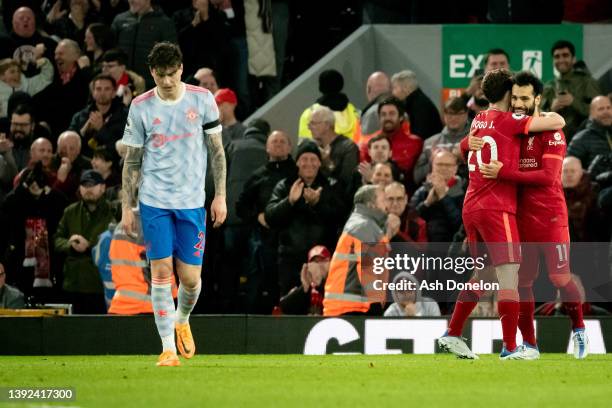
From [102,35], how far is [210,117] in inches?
333

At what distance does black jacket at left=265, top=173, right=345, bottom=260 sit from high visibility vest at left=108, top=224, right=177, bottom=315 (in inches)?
53.4

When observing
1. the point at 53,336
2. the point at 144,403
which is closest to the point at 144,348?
the point at 53,336

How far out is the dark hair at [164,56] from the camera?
10.6m

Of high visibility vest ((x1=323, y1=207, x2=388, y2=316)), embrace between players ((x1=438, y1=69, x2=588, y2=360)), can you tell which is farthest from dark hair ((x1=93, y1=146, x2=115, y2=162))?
embrace between players ((x1=438, y1=69, x2=588, y2=360))

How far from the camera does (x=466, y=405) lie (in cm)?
802

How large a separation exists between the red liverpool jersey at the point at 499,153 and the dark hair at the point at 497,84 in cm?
13

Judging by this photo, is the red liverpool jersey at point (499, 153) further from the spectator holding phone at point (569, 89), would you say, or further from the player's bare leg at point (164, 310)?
the spectator holding phone at point (569, 89)

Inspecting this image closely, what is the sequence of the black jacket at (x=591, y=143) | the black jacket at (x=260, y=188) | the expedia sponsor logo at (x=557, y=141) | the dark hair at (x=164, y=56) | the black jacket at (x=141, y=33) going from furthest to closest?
the black jacket at (x=141, y=33) < the black jacket at (x=260, y=188) < the black jacket at (x=591, y=143) < the expedia sponsor logo at (x=557, y=141) < the dark hair at (x=164, y=56)

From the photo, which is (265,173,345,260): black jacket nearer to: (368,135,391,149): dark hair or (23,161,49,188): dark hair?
(368,135,391,149): dark hair

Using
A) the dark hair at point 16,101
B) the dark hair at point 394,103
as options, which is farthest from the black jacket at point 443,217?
the dark hair at point 16,101

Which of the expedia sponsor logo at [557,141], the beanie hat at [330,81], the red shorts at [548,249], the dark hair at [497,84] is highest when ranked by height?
the beanie hat at [330,81]

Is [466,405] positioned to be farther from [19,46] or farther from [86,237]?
[19,46]

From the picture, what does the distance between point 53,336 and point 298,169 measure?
10.9 ft

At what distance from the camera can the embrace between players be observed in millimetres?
11156
